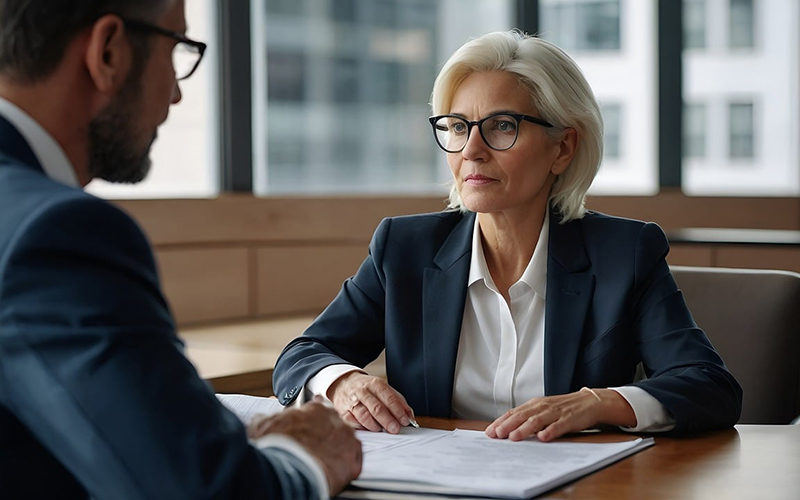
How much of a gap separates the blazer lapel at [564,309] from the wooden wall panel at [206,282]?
251cm

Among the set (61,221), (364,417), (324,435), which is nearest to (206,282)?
(364,417)

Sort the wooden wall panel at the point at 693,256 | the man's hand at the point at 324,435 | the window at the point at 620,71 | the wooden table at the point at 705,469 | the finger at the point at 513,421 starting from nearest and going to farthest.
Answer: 1. the man's hand at the point at 324,435
2. the wooden table at the point at 705,469
3. the finger at the point at 513,421
4. the wooden wall panel at the point at 693,256
5. the window at the point at 620,71

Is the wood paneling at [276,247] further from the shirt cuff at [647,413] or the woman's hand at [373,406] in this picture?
the shirt cuff at [647,413]

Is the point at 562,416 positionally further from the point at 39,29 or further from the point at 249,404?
the point at 39,29

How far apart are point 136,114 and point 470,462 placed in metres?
0.64

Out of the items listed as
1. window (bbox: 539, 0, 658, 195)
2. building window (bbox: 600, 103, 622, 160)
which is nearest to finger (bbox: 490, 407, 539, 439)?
window (bbox: 539, 0, 658, 195)

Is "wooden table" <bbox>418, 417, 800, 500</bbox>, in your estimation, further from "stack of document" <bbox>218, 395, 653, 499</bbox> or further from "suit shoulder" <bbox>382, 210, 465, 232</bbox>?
"suit shoulder" <bbox>382, 210, 465, 232</bbox>

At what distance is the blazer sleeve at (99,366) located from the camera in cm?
88

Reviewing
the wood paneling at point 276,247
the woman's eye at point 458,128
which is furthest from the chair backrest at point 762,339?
the wood paneling at point 276,247

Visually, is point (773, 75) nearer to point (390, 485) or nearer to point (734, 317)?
point (734, 317)

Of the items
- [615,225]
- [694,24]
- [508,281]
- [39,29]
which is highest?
[694,24]

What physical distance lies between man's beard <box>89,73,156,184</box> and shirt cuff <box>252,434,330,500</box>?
13.7 inches

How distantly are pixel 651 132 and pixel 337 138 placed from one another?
178cm

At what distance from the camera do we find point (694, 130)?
5.50m
